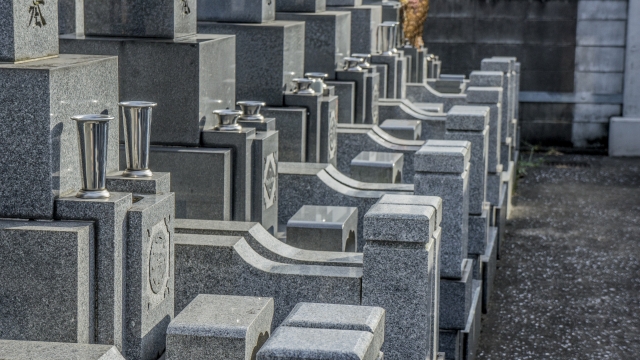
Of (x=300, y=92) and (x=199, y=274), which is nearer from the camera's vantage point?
(x=199, y=274)

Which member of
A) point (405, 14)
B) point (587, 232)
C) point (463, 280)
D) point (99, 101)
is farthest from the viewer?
point (405, 14)

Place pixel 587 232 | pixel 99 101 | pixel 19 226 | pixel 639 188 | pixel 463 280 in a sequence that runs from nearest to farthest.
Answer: pixel 19 226 → pixel 99 101 → pixel 463 280 → pixel 587 232 → pixel 639 188

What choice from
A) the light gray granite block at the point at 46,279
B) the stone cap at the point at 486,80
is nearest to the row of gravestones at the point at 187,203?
the light gray granite block at the point at 46,279

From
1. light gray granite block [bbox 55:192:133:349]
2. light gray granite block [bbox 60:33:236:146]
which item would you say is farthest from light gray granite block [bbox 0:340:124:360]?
light gray granite block [bbox 60:33:236:146]

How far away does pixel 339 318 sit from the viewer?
4906mm

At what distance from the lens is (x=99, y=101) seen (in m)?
6.40

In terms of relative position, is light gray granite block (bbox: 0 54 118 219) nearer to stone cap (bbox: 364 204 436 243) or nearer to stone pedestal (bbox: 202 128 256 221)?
stone cap (bbox: 364 204 436 243)

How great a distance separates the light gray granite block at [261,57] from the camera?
36.3ft

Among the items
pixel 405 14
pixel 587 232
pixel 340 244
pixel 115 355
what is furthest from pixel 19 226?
pixel 405 14

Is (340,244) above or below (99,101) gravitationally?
below

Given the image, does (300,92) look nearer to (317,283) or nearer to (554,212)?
(317,283)

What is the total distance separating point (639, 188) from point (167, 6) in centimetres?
1193

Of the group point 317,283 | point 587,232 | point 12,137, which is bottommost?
point 587,232

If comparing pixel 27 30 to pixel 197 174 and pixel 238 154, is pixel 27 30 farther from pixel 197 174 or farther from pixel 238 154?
pixel 238 154
